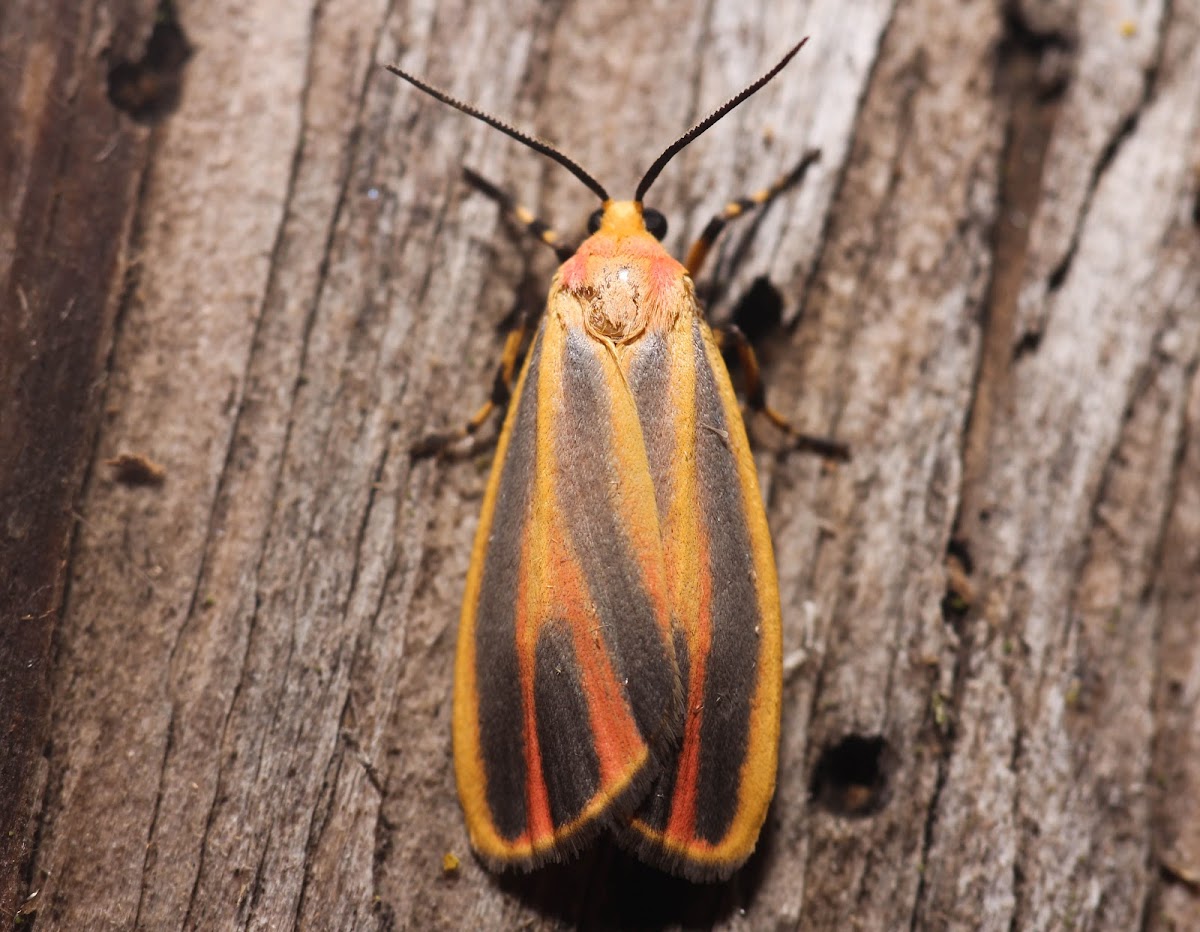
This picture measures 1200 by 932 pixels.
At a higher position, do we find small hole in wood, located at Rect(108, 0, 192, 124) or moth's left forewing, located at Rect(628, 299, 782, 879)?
small hole in wood, located at Rect(108, 0, 192, 124)

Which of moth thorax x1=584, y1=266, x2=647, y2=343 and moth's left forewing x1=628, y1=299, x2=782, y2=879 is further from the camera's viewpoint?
moth thorax x1=584, y1=266, x2=647, y2=343

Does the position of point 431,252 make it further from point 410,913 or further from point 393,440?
point 410,913

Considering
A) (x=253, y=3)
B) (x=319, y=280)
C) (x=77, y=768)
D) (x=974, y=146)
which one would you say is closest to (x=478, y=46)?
(x=253, y=3)

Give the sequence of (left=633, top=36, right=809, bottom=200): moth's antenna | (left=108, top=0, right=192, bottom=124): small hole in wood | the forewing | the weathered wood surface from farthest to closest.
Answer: (left=108, top=0, right=192, bottom=124): small hole in wood < (left=633, top=36, right=809, bottom=200): moth's antenna < the weathered wood surface < the forewing

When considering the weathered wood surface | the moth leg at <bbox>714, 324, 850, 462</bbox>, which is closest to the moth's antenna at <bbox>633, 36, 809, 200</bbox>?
the weathered wood surface

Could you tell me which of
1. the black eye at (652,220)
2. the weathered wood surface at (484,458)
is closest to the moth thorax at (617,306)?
the black eye at (652,220)

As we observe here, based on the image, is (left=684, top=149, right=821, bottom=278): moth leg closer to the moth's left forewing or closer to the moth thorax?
the moth thorax

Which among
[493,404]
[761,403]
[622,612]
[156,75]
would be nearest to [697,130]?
[761,403]

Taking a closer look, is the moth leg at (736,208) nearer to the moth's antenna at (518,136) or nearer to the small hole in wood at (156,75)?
the moth's antenna at (518,136)

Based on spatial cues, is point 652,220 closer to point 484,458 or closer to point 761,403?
point 761,403
